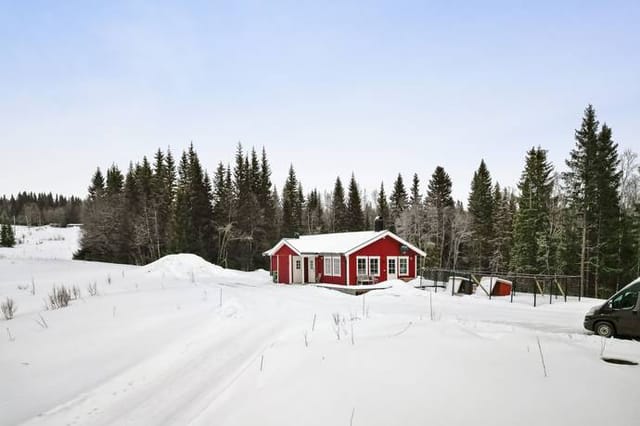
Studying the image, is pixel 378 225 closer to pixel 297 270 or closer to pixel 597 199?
pixel 297 270

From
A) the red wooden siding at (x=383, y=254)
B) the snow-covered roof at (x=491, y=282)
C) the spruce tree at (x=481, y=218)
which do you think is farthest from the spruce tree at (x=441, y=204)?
the snow-covered roof at (x=491, y=282)

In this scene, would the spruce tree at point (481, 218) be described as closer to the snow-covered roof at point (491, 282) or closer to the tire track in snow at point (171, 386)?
the snow-covered roof at point (491, 282)

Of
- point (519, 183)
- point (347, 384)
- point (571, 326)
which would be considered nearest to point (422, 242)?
point (519, 183)

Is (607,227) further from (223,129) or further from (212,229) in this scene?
(212,229)

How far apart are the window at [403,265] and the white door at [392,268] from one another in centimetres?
29

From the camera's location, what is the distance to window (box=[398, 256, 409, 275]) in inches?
1107

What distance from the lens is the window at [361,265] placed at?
2712 cm

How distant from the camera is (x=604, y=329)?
11.4 m

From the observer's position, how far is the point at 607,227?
2919 centimetres

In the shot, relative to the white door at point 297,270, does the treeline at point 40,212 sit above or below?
above

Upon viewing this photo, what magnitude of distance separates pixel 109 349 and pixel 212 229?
42299 mm

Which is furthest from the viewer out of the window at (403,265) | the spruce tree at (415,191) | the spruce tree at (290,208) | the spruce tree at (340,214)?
the spruce tree at (340,214)

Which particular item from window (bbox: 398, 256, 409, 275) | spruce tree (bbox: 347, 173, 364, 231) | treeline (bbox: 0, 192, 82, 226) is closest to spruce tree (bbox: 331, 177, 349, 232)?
spruce tree (bbox: 347, 173, 364, 231)

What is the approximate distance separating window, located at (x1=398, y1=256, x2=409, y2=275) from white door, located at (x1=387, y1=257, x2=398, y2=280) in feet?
0.95
